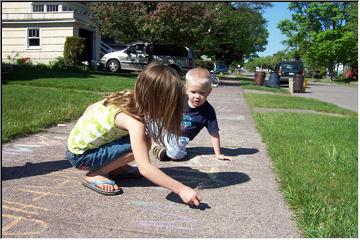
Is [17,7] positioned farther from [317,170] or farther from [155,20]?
[317,170]

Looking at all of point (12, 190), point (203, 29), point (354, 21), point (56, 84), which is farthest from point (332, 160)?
point (354, 21)

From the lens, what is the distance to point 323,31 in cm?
5144

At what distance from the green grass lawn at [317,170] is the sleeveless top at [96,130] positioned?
53.7 inches

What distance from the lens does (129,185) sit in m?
3.52

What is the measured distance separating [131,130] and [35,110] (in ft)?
13.7

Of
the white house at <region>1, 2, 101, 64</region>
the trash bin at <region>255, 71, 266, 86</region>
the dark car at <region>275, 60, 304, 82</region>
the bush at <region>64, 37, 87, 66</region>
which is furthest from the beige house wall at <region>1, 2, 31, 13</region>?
the dark car at <region>275, 60, 304, 82</region>

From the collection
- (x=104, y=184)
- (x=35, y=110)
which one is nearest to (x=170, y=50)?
(x=35, y=110)

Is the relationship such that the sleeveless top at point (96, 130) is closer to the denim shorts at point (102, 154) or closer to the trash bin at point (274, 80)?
the denim shorts at point (102, 154)

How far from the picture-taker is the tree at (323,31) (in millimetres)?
49250

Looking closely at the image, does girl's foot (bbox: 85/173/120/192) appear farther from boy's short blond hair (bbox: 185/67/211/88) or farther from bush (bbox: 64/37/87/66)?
bush (bbox: 64/37/87/66)

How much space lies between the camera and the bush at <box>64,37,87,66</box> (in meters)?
24.8

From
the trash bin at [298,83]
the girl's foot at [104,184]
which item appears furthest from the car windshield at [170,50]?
the girl's foot at [104,184]

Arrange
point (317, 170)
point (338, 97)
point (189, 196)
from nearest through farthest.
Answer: point (189, 196) → point (317, 170) → point (338, 97)

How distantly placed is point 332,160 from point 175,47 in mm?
18028
